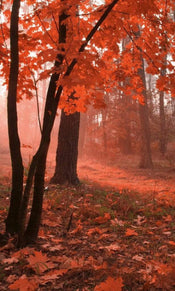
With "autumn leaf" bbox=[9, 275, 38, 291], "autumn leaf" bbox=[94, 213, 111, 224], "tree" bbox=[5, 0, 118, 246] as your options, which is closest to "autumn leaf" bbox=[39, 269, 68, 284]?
"autumn leaf" bbox=[9, 275, 38, 291]

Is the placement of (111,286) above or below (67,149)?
below

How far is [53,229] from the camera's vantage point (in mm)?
3465

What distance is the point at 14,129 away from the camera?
114 inches

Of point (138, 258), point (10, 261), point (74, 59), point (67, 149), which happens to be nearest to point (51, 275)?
point (10, 261)

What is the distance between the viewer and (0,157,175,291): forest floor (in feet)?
6.90

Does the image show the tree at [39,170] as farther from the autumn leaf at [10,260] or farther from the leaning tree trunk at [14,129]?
the autumn leaf at [10,260]

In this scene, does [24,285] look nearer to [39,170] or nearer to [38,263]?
[38,263]

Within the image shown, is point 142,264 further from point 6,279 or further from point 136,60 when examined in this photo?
point 136,60

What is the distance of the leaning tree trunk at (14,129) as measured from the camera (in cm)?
272

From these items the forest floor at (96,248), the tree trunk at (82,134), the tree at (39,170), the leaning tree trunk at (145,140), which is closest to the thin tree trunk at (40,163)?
the tree at (39,170)

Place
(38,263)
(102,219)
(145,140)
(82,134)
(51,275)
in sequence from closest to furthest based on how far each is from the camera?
(51,275), (38,263), (102,219), (145,140), (82,134)

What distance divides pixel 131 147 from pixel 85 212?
1198cm

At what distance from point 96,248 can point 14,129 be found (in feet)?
5.02

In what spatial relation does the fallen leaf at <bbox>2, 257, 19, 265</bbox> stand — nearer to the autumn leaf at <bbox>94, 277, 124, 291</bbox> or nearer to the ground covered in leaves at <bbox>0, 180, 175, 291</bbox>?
the ground covered in leaves at <bbox>0, 180, 175, 291</bbox>
